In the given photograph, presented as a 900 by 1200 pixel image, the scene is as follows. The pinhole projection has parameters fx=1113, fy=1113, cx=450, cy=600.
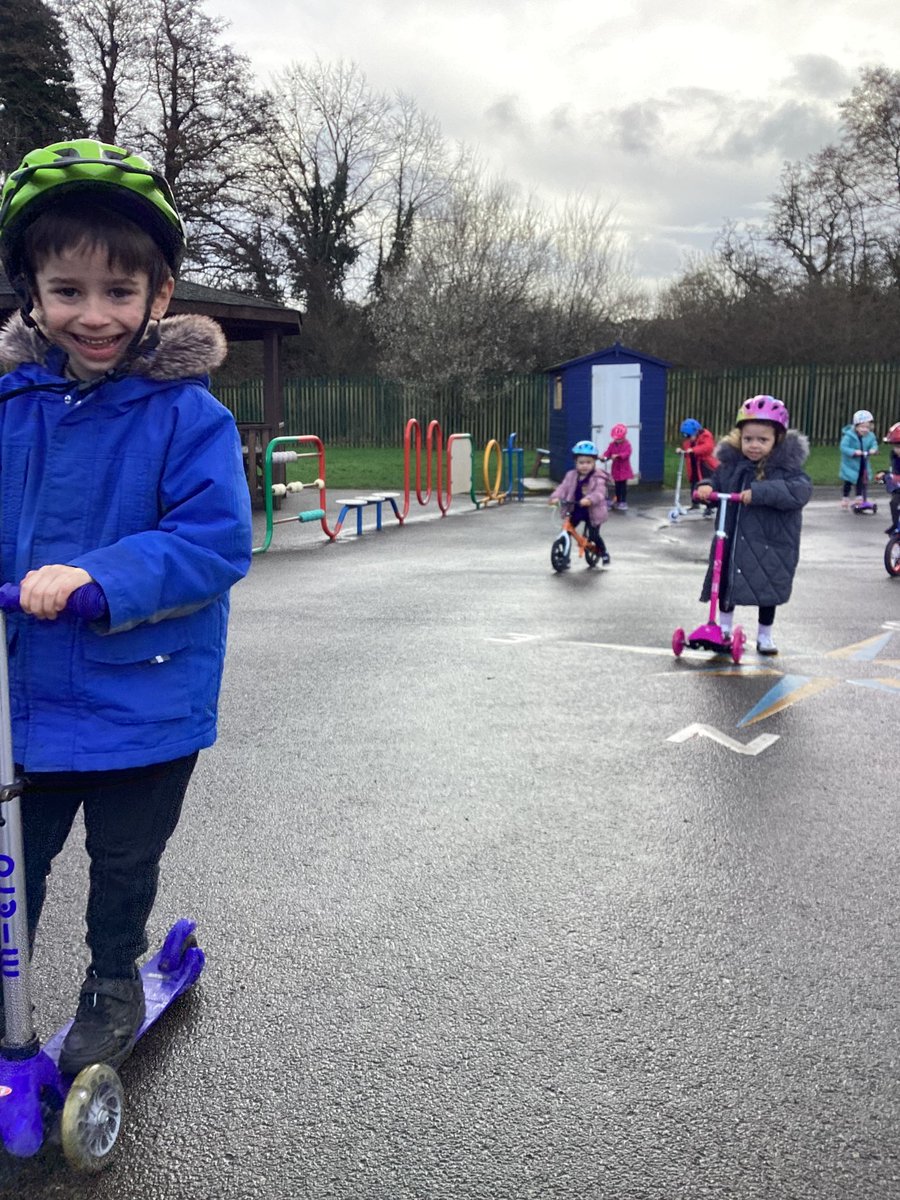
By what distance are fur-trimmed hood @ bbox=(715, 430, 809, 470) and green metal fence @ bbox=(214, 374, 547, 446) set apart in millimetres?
23671

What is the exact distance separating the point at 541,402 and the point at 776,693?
81.9 feet

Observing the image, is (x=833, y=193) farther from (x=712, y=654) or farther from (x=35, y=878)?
(x=35, y=878)

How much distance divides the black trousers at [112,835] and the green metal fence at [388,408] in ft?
93.8

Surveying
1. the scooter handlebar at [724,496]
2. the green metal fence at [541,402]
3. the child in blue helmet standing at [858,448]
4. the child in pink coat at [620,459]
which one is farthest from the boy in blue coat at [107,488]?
the green metal fence at [541,402]

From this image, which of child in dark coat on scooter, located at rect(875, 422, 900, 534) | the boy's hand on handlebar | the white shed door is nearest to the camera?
the boy's hand on handlebar

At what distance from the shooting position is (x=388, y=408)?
32406mm

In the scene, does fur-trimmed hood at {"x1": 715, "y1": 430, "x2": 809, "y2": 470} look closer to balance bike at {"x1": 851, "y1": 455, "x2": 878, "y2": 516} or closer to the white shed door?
balance bike at {"x1": 851, "y1": 455, "x2": 878, "y2": 516}

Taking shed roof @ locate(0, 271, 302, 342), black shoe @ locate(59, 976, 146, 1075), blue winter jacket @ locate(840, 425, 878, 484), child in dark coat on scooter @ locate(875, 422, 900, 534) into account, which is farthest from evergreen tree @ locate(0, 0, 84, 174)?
black shoe @ locate(59, 976, 146, 1075)

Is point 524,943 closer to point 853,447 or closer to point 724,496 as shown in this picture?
point 724,496

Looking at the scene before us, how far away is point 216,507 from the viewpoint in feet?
7.33

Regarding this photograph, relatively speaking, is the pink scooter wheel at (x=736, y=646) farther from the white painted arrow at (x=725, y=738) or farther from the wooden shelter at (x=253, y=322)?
the wooden shelter at (x=253, y=322)

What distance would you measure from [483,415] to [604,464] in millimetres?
12261

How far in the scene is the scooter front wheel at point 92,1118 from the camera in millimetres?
2047

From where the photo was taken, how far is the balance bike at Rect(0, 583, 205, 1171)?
202 cm
